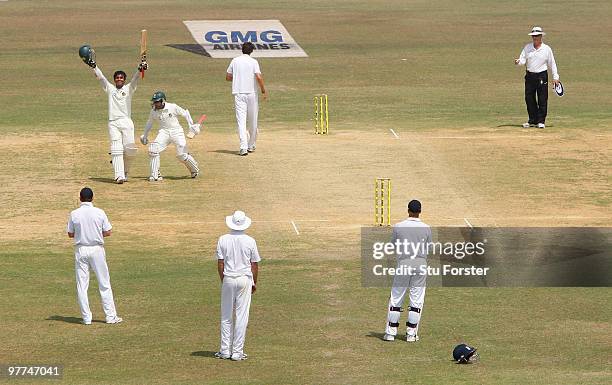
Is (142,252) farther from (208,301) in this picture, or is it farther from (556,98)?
(556,98)

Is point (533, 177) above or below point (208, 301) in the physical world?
above

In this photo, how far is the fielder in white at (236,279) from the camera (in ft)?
58.2

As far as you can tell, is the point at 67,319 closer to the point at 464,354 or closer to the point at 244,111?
the point at 464,354

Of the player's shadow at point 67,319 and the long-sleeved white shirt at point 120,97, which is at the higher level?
the long-sleeved white shirt at point 120,97

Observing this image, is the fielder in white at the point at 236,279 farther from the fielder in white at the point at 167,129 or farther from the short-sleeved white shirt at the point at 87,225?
the fielder in white at the point at 167,129

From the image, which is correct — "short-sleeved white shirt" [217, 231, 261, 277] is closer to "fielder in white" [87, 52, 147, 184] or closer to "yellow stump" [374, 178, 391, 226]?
"yellow stump" [374, 178, 391, 226]

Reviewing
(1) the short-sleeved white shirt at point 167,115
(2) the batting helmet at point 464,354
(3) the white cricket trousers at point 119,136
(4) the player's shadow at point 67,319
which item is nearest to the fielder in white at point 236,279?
(2) the batting helmet at point 464,354

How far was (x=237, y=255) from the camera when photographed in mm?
17719

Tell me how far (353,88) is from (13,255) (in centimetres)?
1868

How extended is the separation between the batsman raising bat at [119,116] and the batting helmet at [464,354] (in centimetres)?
1195

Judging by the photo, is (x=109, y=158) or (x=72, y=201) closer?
(x=72, y=201)

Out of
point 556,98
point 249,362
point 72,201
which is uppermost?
point 556,98

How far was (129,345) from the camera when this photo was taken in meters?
18.5

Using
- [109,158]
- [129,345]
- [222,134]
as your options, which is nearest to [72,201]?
[109,158]
